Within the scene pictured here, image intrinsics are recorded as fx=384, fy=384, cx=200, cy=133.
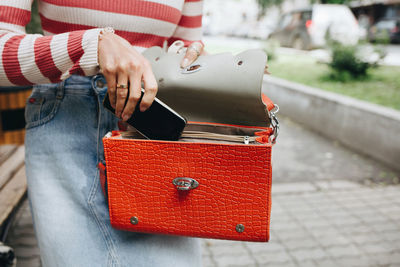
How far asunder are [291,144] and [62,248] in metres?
4.76

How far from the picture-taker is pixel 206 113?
41.6 inches

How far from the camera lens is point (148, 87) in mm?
921

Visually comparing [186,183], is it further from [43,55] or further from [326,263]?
[326,263]

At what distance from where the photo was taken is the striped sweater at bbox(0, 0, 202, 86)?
97 cm

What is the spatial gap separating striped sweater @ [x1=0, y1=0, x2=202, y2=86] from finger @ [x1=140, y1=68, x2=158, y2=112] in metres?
0.13

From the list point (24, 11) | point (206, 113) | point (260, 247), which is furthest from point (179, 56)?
point (260, 247)

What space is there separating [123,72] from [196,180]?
1.09ft

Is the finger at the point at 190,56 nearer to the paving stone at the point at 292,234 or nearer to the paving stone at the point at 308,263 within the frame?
the paving stone at the point at 308,263

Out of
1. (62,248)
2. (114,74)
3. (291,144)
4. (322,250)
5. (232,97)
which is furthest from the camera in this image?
(291,144)

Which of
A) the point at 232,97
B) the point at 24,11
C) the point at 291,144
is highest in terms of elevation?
the point at 24,11

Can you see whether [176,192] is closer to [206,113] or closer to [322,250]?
[206,113]

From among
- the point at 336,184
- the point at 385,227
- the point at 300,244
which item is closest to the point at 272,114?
the point at 300,244

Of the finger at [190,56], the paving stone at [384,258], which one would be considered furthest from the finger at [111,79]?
the paving stone at [384,258]

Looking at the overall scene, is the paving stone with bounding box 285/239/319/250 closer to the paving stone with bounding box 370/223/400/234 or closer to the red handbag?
the paving stone with bounding box 370/223/400/234
